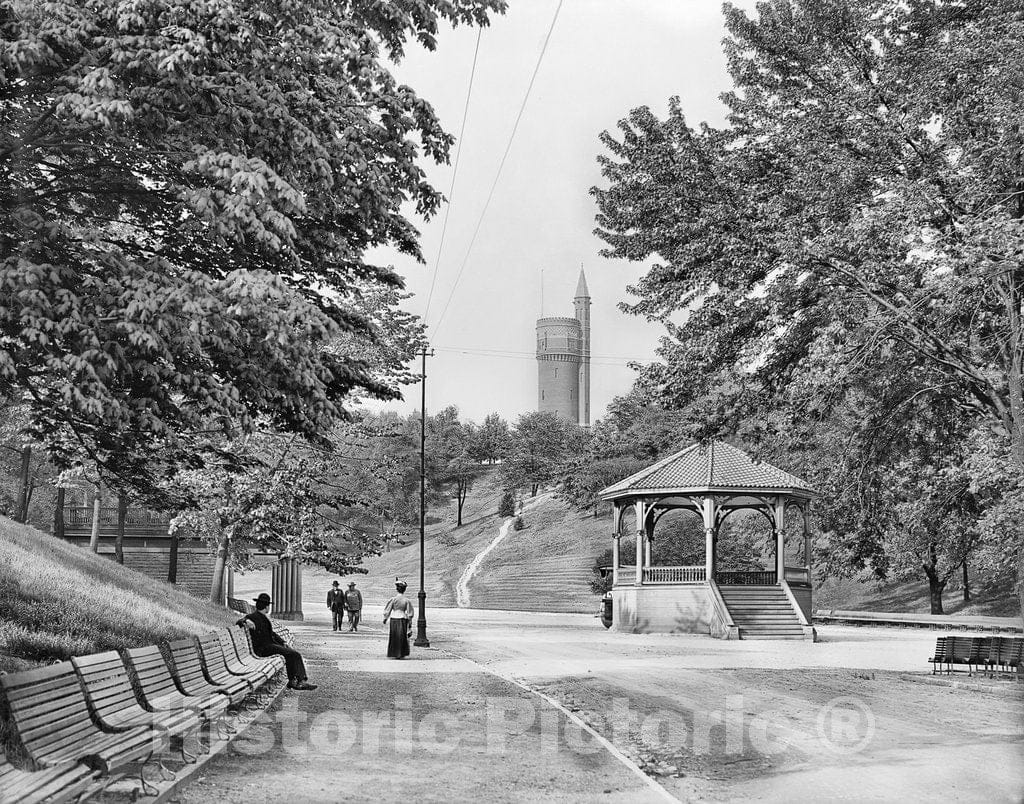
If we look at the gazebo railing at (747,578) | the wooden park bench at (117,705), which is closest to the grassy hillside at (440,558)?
the gazebo railing at (747,578)

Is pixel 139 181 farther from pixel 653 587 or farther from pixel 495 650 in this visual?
pixel 653 587

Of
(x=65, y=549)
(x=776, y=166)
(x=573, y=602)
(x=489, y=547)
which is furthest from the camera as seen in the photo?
(x=489, y=547)

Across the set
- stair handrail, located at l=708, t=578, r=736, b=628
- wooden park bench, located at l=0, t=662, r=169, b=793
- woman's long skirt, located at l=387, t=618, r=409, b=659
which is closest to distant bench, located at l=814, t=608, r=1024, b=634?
stair handrail, located at l=708, t=578, r=736, b=628

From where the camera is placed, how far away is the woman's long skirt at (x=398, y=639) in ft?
67.7

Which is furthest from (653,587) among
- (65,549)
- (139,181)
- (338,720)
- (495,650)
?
(139,181)

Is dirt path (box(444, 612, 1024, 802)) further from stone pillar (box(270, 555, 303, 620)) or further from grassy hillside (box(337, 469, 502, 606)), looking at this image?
grassy hillside (box(337, 469, 502, 606))

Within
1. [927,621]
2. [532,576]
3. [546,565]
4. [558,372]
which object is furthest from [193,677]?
[558,372]

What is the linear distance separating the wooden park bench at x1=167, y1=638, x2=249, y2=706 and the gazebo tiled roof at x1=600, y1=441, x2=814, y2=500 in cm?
2511

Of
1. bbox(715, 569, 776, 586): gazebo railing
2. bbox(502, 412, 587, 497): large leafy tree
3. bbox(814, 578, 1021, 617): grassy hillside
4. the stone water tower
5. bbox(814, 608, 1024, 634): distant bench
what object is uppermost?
the stone water tower

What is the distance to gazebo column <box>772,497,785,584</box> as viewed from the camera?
3456 centimetres

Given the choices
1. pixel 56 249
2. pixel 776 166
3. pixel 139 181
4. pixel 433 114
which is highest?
pixel 776 166

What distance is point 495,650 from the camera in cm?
2459

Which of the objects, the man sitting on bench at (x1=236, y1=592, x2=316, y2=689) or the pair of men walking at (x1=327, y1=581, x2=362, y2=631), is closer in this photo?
the man sitting on bench at (x1=236, y1=592, x2=316, y2=689)

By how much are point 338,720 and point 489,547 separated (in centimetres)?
7882
